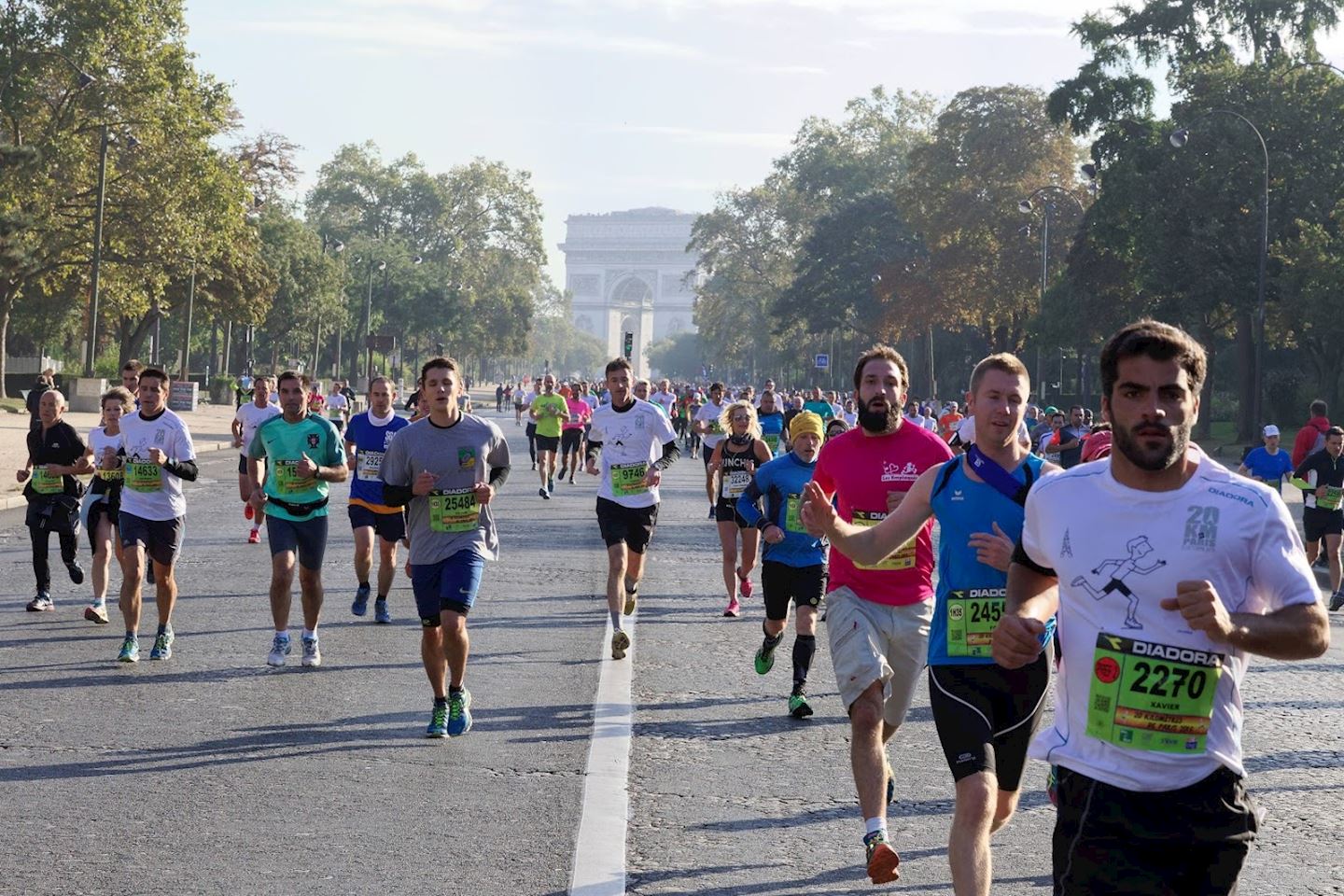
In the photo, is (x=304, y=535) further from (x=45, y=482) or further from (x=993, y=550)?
(x=993, y=550)

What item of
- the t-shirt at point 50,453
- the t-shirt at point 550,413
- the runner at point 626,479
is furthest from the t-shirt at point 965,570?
the t-shirt at point 550,413

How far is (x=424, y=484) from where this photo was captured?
8773 mm

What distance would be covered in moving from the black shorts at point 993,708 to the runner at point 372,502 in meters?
7.98

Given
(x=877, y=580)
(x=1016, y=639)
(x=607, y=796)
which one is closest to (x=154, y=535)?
(x=607, y=796)

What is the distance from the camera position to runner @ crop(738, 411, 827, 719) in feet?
31.3

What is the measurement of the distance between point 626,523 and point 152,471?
299 centimetres

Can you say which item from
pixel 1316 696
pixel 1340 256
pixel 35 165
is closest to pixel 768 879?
pixel 1316 696

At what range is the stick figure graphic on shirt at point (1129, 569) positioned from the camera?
3781mm

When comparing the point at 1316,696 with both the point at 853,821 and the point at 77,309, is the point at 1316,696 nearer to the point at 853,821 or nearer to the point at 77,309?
the point at 853,821

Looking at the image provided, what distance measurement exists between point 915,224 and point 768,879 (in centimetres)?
6988

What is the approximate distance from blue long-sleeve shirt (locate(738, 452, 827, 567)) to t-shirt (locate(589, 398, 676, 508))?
1.66m

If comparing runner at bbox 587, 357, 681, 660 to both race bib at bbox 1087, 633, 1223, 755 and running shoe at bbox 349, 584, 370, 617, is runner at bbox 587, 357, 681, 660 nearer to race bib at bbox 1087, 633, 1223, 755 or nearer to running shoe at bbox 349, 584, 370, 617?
running shoe at bbox 349, 584, 370, 617

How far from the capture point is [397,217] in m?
133

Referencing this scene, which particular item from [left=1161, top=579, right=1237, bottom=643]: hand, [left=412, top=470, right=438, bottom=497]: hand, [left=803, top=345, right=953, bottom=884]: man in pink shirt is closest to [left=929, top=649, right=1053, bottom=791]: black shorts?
[left=803, top=345, right=953, bottom=884]: man in pink shirt
